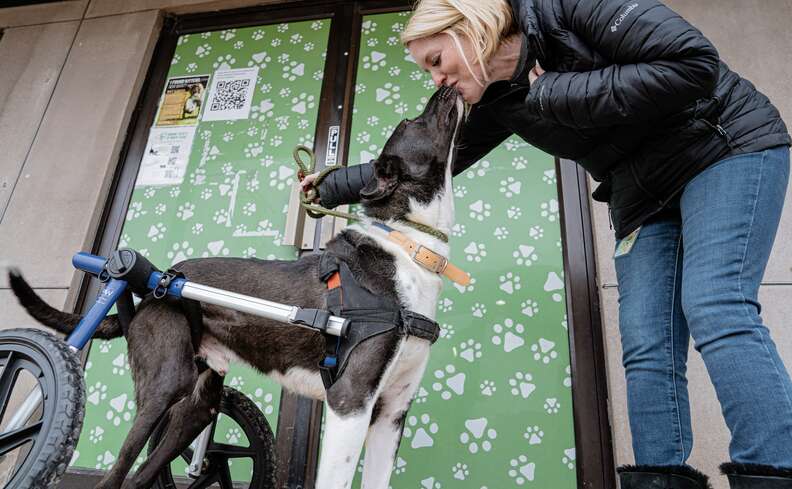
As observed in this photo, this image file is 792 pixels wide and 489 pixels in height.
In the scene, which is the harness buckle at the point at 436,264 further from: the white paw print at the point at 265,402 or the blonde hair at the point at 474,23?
the white paw print at the point at 265,402

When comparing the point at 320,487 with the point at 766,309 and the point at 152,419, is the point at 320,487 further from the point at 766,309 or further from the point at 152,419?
the point at 766,309

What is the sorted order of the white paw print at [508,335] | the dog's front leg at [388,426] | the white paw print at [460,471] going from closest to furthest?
1. the dog's front leg at [388,426]
2. the white paw print at [460,471]
3. the white paw print at [508,335]

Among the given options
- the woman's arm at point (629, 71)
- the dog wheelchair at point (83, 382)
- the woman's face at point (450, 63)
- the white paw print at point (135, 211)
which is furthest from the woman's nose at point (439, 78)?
the white paw print at point (135, 211)

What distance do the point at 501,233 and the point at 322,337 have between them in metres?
1.47

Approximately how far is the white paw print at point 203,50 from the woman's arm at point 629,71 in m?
3.10

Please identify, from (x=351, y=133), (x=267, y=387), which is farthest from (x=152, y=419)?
(x=351, y=133)

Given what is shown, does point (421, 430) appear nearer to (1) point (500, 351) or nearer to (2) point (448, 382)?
(2) point (448, 382)

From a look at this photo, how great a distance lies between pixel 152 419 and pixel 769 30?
395cm

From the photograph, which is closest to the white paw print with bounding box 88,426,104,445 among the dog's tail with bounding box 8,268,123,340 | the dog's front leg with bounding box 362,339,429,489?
the dog's tail with bounding box 8,268,123,340

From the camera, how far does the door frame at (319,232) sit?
247 cm

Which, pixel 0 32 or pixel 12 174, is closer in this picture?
pixel 12 174

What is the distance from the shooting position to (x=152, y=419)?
1.63m

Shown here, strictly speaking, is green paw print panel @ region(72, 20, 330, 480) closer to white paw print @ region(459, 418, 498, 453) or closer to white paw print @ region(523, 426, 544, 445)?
white paw print @ region(459, 418, 498, 453)

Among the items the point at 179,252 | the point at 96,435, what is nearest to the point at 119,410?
→ the point at 96,435
